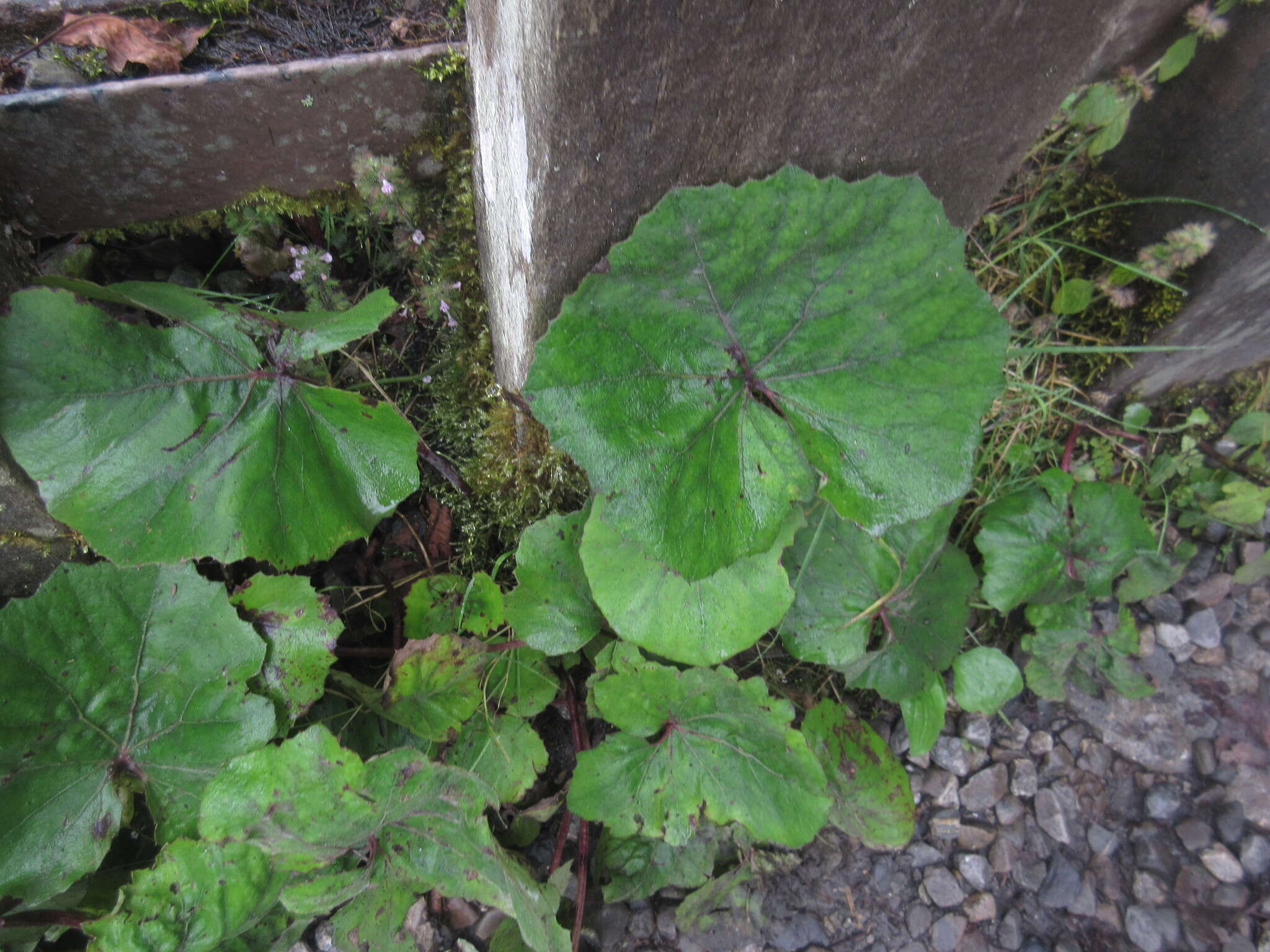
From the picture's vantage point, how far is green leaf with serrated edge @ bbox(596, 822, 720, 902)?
1795mm

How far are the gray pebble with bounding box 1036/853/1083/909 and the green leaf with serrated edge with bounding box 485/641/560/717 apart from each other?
159cm

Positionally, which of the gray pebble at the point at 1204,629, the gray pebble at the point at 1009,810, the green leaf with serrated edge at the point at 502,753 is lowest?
the gray pebble at the point at 1009,810

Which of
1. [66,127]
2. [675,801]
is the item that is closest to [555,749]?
[675,801]

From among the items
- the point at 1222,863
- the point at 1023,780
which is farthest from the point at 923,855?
the point at 1222,863

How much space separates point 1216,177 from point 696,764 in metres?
2.10

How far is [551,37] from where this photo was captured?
103cm

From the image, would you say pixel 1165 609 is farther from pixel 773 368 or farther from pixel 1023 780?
pixel 773 368

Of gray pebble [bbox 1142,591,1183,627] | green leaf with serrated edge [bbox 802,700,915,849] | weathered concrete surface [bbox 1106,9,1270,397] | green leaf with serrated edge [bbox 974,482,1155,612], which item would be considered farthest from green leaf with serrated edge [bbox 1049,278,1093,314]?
green leaf with serrated edge [bbox 802,700,915,849]

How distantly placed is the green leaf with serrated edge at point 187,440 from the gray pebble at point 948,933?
6.24ft

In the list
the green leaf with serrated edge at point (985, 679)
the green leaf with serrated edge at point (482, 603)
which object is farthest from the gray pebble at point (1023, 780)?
the green leaf with serrated edge at point (482, 603)

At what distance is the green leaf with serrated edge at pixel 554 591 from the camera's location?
5.57ft

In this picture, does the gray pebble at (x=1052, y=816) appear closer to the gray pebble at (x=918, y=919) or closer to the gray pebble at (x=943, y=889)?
the gray pebble at (x=943, y=889)

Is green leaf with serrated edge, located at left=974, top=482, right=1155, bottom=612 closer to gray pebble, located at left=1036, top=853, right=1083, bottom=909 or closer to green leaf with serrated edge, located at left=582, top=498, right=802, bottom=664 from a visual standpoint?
gray pebble, located at left=1036, top=853, right=1083, bottom=909

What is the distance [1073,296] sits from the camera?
2.12 meters
